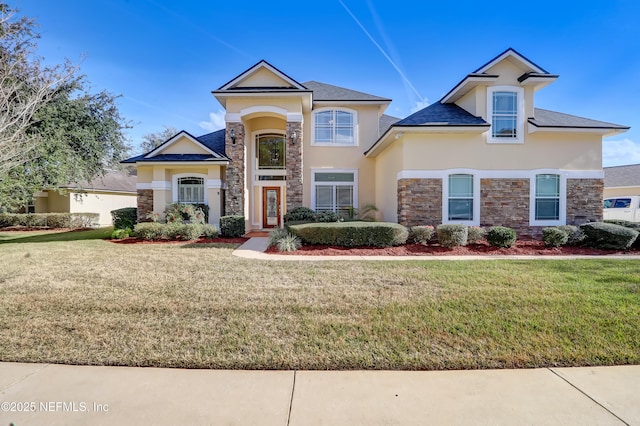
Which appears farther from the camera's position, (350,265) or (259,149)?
(259,149)

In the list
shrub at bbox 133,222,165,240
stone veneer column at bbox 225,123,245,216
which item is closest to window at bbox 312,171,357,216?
stone veneer column at bbox 225,123,245,216

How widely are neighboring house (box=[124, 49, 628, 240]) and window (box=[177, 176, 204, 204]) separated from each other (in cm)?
5

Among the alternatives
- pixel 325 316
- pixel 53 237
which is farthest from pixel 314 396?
pixel 53 237

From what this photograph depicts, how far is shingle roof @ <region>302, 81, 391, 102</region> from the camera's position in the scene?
51.9 feet

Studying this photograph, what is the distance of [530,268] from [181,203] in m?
14.5

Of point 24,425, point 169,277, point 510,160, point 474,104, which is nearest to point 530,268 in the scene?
point 510,160

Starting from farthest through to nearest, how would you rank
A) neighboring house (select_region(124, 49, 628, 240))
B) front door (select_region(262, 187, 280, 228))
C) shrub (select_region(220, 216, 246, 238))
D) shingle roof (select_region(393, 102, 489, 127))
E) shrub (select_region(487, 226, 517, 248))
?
front door (select_region(262, 187, 280, 228)) → shrub (select_region(220, 216, 246, 238)) → neighboring house (select_region(124, 49, 628, 240)) → shingle roof (select_region(393, 102, 489, 127)) → shrub (select_region(487, 226, 517, 248))

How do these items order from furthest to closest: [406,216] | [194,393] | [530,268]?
[406,216] < [530,268] < [194,393]

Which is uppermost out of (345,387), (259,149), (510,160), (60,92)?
(60,92)

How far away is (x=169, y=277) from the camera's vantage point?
6914mm

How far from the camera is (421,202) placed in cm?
1184

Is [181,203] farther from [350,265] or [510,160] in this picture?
[510,160]

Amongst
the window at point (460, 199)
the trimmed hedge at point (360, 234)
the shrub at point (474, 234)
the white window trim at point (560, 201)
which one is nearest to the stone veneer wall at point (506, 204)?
the white window trim at point (560, 201)

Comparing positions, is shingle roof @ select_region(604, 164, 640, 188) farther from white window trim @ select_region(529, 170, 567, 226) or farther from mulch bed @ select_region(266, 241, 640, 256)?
mulch bed @ select_region(266, 241, 640, 256)
